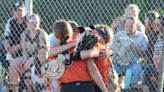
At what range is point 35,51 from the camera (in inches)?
341

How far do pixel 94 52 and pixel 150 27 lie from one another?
2406mm

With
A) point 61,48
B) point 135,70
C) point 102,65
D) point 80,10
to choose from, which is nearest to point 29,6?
point 80,10

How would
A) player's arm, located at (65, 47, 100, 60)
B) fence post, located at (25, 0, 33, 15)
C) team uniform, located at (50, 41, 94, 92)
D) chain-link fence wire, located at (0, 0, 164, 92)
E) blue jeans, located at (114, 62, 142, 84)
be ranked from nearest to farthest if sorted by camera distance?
player's arm, located at (65, 47, 100, 60) → team uniform, located at (50, 41, 94, 92) → blue jeans, located at (114, 62, 142, 84) → fence post, located at (25, 0, 33, 15) → chain-link fence wire, located at (0, 0, 164, 92)

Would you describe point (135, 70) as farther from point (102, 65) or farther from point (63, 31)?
point (63, 31)

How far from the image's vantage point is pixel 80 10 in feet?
33.3

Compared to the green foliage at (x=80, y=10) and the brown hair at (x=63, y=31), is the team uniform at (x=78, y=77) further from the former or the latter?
the green foliage at (x=80, y=10)

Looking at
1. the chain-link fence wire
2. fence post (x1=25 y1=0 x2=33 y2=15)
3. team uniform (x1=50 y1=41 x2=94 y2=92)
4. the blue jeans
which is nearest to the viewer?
team uniform (x1=50 y1=41 x2=94 y2=92)

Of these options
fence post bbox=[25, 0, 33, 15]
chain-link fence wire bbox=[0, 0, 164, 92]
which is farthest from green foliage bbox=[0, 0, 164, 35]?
fence post bbox=[25, 0, 33, 15]

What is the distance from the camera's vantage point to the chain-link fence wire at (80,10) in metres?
9.80

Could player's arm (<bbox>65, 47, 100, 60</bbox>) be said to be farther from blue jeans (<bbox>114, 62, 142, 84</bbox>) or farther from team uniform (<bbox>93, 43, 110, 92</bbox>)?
blue jeans (<bbox>114, 62, 142, 84</bbox>)

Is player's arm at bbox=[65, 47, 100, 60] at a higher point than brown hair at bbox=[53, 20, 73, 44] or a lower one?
lower

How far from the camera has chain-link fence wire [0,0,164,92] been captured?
9797 mm

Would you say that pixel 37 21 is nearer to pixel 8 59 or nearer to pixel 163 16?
pixel 8 59

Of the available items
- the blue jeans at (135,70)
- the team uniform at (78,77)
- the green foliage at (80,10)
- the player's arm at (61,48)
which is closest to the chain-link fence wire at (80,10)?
the green foliage at (80,10)
